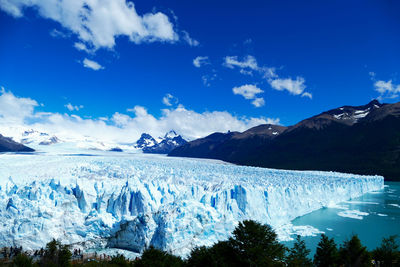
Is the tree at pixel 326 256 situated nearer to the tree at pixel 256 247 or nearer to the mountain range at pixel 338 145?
the tree at pixel 256 247

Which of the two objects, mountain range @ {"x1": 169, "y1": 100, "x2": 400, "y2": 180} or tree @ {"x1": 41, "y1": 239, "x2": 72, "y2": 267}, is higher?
mountain range @ {"x1": 169, "y1": 100, "x2": 400, "y2": 180}

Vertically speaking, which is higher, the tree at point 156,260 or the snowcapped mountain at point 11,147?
the snowcapped mountain at point 11,147

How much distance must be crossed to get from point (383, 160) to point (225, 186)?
76.0 meters

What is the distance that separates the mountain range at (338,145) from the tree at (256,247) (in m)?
75.9

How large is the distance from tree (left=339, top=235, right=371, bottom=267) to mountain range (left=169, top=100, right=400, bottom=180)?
71.7 metres

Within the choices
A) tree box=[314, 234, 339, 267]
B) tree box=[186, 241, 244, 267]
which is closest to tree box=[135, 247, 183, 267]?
tree box=[186, 241, 244, 267]

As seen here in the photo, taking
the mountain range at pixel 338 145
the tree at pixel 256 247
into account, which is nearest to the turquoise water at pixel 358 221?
the tree at pixel 256 247

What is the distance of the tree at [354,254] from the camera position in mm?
12172

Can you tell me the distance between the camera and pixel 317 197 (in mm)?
32406

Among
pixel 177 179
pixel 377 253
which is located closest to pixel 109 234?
pixel 177 179

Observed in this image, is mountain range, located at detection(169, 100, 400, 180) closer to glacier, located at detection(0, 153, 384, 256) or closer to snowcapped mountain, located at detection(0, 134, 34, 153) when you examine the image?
glacier, located at detection(0, 153, 384, 256)

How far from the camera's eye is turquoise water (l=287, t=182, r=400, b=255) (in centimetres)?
2186

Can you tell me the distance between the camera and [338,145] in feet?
335

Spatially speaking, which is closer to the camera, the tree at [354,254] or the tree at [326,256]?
the tree at [354,254]
